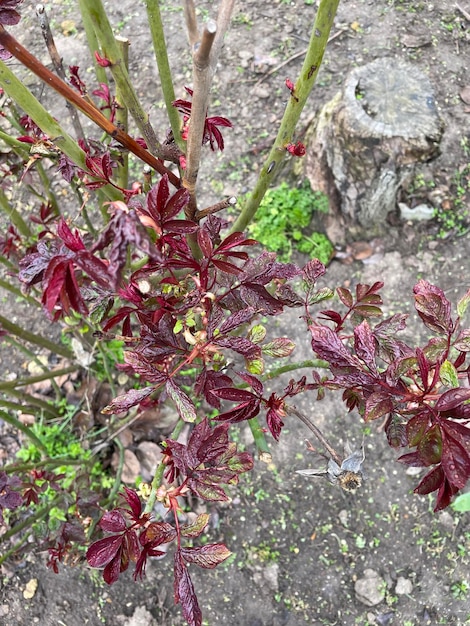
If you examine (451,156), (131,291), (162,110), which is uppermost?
(131,291)

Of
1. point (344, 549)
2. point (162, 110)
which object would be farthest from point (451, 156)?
point (344, 549)

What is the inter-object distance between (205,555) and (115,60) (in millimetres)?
1033

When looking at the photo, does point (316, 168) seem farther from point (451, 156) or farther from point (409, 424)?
point (409, 424)

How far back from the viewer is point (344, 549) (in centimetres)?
212

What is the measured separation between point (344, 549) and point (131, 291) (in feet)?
5.33

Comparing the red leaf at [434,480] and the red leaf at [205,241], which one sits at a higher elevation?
the red leaf at [205,241]

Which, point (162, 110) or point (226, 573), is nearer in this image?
point (226, 573)

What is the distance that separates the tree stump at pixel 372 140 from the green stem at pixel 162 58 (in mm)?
1212

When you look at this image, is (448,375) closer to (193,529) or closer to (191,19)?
(193,529)

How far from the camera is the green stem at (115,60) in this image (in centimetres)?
102

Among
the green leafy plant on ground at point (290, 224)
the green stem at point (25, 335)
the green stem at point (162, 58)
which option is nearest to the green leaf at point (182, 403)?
the green stem at point (162, 58)

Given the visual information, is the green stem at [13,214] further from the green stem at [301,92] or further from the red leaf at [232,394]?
the red leaf at [232,394]

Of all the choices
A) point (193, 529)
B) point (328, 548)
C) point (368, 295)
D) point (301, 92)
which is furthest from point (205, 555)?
point (328, 548)

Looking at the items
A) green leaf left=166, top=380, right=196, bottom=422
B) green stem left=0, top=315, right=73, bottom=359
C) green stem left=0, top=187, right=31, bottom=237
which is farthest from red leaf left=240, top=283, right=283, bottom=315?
green stem left=0, top=187, right=31, bottom=237
